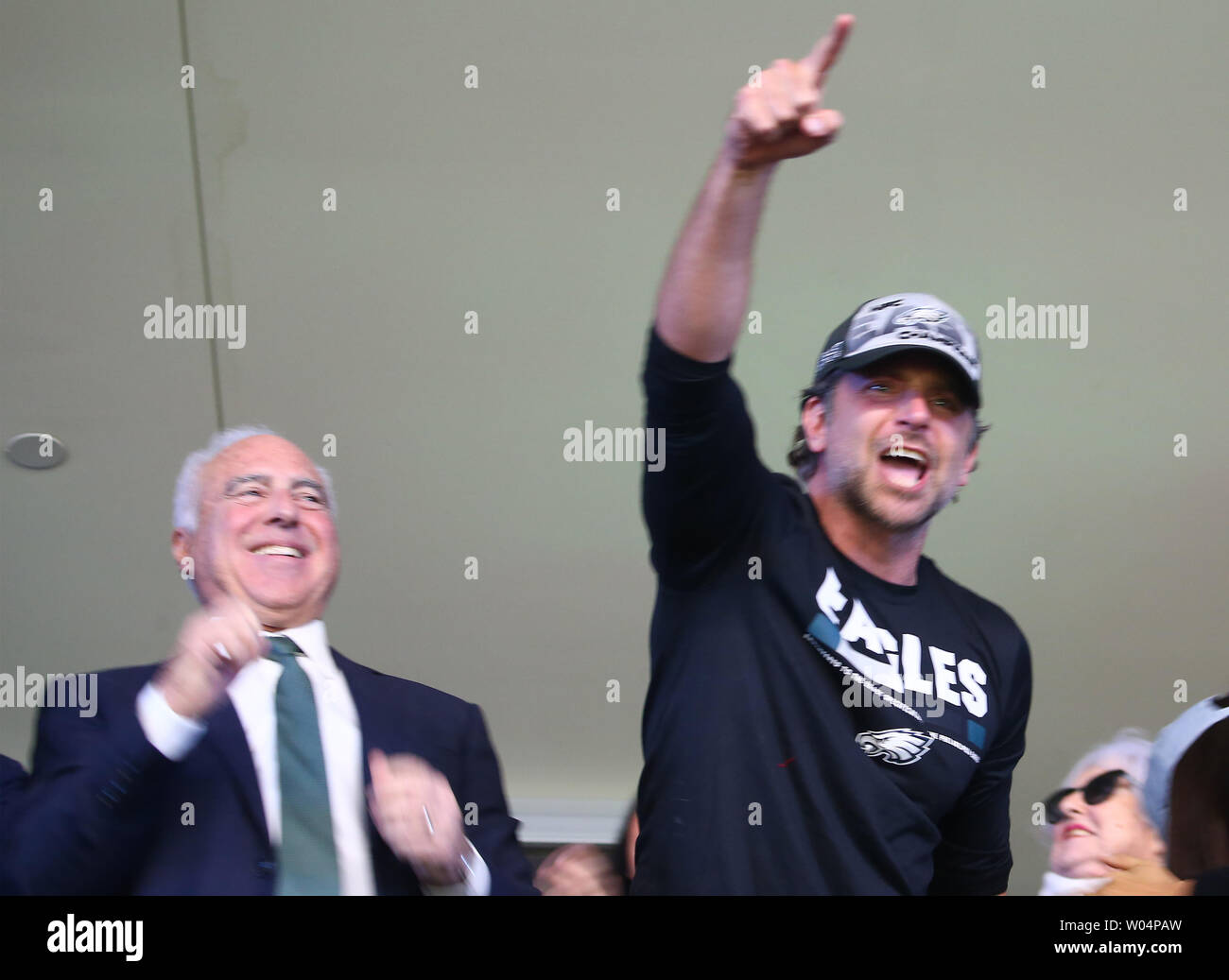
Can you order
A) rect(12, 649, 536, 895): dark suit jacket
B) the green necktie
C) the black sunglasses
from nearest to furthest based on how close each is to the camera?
rect(12, 649, 536, 895): dark suit jacket, the green necktie, the black sunglasses

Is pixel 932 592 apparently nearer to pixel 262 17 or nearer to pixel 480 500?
pixel 480 500

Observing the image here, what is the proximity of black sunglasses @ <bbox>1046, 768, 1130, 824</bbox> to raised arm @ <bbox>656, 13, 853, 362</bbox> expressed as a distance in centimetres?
109

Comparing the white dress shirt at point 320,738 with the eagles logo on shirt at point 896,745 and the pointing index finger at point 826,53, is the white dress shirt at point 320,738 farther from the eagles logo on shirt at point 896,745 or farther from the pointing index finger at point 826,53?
the pointing index finger at point 826,53

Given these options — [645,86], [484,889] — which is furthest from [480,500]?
[484,889]

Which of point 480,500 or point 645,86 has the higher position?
point 645,86

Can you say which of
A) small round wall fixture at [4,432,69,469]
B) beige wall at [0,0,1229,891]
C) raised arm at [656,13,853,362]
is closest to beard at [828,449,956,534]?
raised arm at [656,13,853,362]

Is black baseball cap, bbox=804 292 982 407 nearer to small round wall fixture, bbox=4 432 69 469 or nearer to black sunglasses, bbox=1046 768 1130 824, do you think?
black sunglasses, bbox=1046 768 1130 824

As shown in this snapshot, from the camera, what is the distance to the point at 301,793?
180cm

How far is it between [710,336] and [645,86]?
5.55 feet

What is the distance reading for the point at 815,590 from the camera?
197cm

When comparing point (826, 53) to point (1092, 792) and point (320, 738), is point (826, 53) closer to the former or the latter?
point (320, 738)

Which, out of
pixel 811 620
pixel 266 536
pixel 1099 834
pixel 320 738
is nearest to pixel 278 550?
pixel 266 536

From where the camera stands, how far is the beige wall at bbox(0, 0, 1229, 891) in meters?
3.21

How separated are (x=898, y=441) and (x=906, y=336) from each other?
0.17 meters
